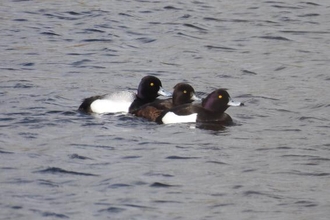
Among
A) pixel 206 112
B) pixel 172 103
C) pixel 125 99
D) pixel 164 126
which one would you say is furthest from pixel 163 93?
pixel 164 126

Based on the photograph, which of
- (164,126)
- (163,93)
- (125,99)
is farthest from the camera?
(163,93)

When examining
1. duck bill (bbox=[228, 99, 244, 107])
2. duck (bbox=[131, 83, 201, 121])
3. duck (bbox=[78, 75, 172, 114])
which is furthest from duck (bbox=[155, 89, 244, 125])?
duck (bbox=[78, 75, 172, 114])

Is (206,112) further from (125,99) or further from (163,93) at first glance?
(125,99)

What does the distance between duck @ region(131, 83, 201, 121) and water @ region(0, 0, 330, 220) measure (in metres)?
0.23

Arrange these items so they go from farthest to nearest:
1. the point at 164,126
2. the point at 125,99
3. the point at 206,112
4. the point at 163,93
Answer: the point at 163,93
the point at 125,99
the point at 206,112
the point at 164,126

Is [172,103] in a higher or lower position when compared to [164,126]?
higher

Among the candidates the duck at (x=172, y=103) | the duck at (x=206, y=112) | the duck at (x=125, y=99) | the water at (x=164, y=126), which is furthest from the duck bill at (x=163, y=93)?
the water at (x=164, y=126)

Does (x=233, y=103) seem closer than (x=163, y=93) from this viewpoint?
Yes

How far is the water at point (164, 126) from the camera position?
9.42 metres

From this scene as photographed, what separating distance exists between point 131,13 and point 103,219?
1054 centimetres

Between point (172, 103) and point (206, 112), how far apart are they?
55 cm

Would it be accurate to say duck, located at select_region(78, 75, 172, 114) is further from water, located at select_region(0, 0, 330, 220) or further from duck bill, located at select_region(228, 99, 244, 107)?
duck bill, located at select_region(228, 99, 244, 107)

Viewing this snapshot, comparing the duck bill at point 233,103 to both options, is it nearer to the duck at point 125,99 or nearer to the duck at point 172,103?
the duck at point 172,103

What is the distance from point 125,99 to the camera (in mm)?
13102
